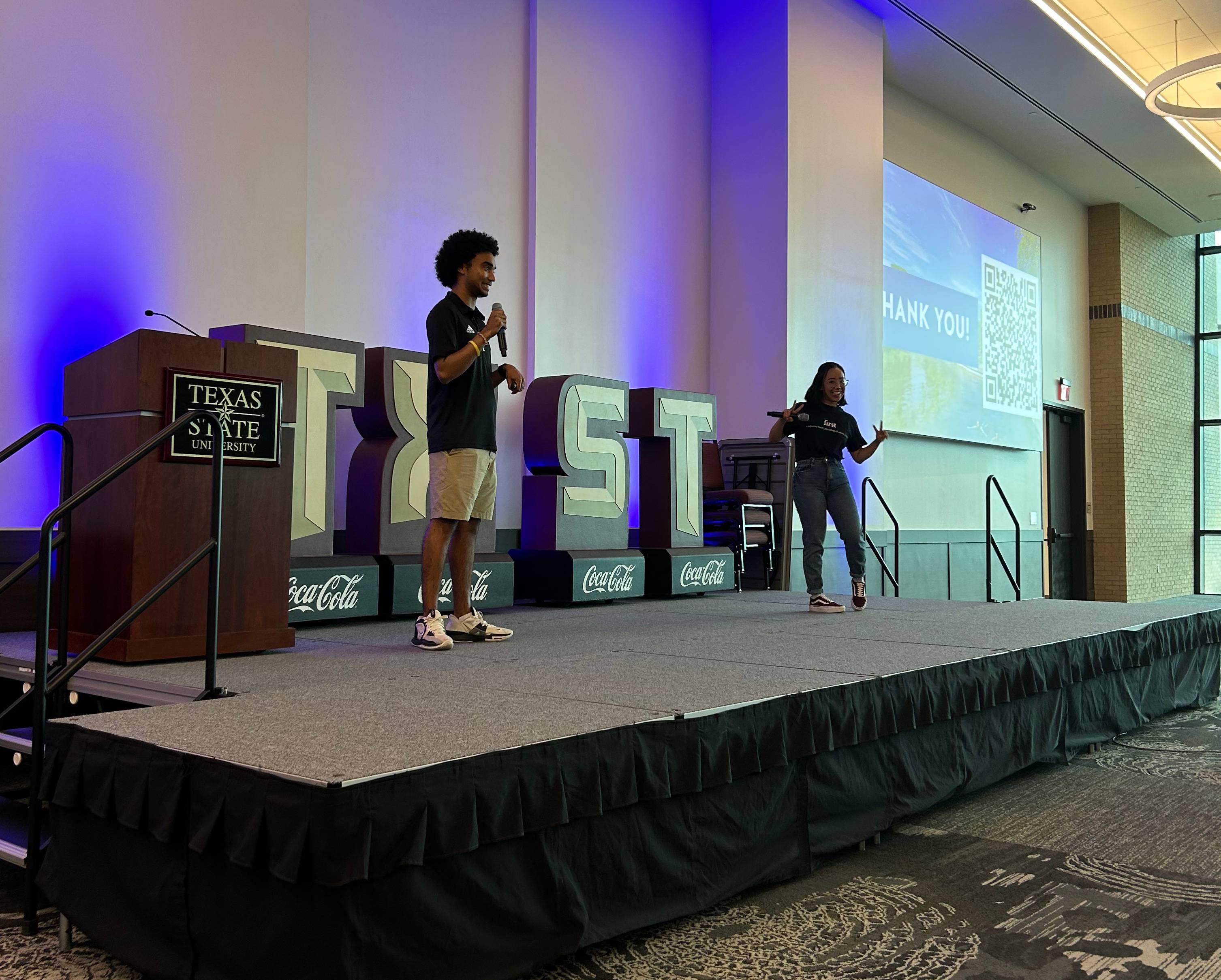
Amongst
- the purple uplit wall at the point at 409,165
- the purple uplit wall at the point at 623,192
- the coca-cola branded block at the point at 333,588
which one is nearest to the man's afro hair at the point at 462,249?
the coca-cola branded block at the point at 333,588

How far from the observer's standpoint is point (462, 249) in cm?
451

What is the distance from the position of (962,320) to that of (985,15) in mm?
3545

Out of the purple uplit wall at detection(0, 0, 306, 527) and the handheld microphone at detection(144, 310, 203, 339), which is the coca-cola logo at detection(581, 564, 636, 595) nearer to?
the purple uplit wall at detection(0, 0, 306, 527)

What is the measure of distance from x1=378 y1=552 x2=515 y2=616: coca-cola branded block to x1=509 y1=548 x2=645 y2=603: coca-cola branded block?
49 cm

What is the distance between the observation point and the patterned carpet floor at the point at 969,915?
254 centimetres

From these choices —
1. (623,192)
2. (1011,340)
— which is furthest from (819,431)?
(1011,340)

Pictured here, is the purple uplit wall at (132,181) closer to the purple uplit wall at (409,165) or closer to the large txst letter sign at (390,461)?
the purple uplit wall at (409,165)

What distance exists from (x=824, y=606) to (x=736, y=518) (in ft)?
6.84

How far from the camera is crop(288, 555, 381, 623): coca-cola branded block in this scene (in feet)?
17.4

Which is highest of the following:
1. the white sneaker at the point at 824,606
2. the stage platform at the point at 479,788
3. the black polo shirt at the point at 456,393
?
the black polo shirt at the point at 456,393

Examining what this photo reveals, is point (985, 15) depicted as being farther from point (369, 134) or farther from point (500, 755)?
point (500, 755)

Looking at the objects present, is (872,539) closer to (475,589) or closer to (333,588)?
(475,589)

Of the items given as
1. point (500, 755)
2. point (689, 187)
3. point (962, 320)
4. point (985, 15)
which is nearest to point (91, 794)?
point (500, 755)

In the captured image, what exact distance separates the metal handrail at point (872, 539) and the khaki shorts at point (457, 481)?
5110 mm
